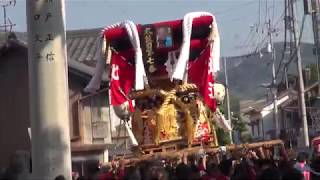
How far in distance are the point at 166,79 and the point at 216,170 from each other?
4.74 meters

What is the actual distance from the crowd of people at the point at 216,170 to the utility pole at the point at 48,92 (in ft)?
2.75

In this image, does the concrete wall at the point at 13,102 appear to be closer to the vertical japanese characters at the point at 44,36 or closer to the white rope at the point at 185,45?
the white rope at the point at 185,45

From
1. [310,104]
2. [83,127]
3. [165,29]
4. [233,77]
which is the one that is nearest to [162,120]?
[165,29]

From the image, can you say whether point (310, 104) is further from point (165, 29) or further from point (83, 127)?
point (165, 29)

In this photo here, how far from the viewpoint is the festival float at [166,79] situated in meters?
14.3

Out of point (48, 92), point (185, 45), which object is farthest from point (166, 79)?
point (48, 92)

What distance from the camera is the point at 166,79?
14.9 m

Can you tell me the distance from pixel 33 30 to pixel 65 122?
1.61 metres

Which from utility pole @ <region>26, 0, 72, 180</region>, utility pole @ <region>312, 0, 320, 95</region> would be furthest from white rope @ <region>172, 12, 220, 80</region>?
utility pole @ <region>312, 0, 320, 95</region>

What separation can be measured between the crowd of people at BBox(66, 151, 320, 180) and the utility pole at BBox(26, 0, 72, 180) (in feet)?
2.75

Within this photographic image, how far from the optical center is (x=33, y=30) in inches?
490

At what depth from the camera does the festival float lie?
47.0 ft

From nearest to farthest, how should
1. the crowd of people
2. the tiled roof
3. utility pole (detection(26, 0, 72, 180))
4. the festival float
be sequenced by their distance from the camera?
the crowd of people < utility pole (detection(26, 0, 72, 180)) < the festival float < the tiled roof

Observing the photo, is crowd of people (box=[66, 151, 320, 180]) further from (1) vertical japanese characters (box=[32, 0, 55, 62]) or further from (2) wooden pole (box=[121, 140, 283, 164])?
(1) vertical japanese characters (box=[32, 0, 55, 62])
